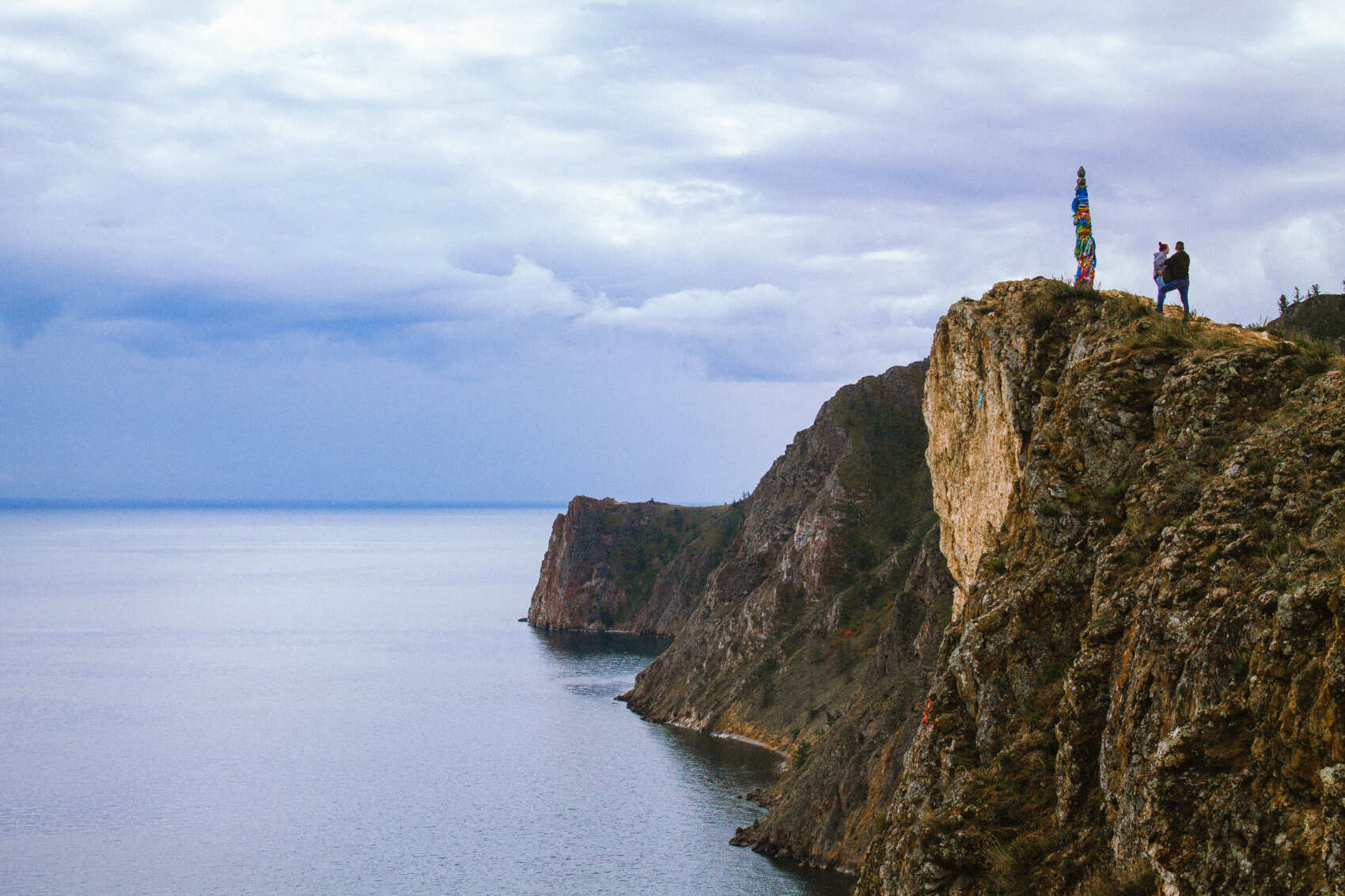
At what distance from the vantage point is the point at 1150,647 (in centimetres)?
2145

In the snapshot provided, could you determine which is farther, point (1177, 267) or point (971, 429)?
point (971, 429)

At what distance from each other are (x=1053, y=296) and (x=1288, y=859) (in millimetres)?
22449

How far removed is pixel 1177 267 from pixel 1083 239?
556 cm

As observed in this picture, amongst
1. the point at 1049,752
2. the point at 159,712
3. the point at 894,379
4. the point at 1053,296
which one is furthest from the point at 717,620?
the point at 1049,752

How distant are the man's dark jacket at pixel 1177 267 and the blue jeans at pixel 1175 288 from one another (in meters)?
0.10

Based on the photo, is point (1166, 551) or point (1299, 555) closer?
point (1299, 555)

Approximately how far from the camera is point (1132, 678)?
Result: 71.5 ft

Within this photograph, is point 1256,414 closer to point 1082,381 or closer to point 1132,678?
point 1082,381

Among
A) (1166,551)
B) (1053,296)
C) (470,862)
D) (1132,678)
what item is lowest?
(470,862)

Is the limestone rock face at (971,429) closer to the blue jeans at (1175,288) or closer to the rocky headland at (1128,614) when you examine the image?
the rocky headland at (1128,614)

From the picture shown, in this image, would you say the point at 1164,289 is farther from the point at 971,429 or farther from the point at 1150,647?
the point at 1150,647

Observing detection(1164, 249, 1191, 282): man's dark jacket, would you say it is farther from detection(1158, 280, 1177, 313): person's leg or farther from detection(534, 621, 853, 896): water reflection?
detection(534, 621, 853, 896): water reflection

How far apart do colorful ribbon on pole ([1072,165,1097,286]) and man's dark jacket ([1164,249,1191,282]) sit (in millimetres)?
4329

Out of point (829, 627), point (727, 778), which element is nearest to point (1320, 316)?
A: point (829, 627)
